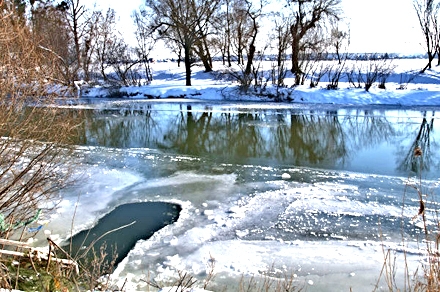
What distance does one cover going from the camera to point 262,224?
600 cm

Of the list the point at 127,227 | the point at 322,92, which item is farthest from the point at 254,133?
the point at 322,92

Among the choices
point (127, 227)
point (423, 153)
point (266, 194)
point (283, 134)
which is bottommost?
point (127, 227)

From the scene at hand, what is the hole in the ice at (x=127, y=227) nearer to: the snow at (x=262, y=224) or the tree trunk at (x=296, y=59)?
the snow at (x=262, y=224)

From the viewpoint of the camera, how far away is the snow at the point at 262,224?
15.3 feet

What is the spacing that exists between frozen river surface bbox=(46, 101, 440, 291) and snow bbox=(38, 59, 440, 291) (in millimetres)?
19

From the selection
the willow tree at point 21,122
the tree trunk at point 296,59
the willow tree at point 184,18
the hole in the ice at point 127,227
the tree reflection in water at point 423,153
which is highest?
the willow tree at point 184,18

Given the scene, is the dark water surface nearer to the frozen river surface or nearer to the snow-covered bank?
the frozen river surface

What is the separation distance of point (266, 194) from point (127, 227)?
272 cm

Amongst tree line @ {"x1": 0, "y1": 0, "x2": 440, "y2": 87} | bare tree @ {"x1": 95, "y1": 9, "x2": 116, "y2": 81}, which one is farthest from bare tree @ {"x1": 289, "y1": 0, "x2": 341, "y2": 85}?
bare tree @ {"x1": 95, "y1": 9, "x2": 116, "y2": 81}

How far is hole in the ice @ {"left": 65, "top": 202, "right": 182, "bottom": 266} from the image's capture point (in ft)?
17.4

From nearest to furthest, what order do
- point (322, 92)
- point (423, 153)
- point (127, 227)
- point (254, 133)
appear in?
point (127, 227)
point (423, 153)
point (254, 133)
point (322, 92)

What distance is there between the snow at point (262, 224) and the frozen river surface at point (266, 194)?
0.06 feet

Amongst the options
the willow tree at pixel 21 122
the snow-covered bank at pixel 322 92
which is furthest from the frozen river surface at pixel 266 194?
the snow-covered bank at pixel 322 92

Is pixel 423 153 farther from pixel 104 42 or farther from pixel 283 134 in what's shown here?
pixel 104 42
